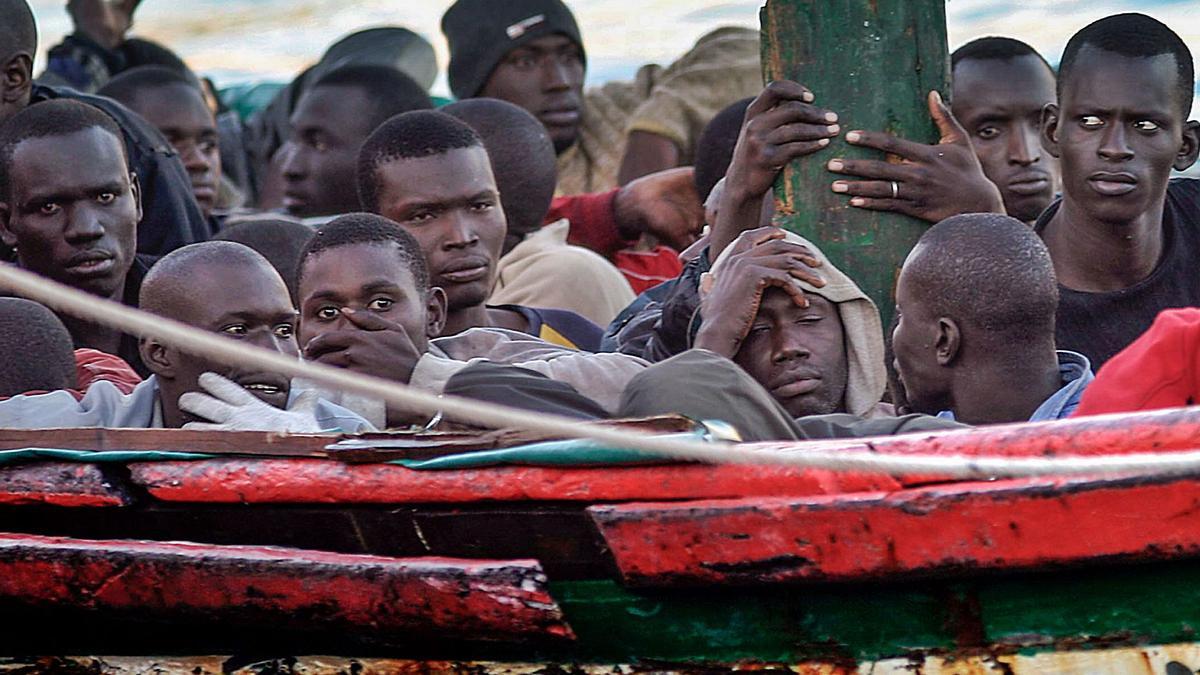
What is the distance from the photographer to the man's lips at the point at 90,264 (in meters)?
3.82

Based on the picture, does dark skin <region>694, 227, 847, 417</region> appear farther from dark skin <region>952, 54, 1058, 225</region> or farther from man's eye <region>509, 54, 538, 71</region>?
man's eye <region>509, 54, 538, 71</region>

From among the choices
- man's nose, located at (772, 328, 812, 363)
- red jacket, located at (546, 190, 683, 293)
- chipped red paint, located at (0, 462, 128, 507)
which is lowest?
red jacket, located at (546, 190, 683, 293)

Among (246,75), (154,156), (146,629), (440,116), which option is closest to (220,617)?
(146,629)

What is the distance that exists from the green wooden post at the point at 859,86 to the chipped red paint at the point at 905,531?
1.27m

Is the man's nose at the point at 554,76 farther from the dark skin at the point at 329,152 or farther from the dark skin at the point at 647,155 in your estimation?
the dark skin at the point at 329,152

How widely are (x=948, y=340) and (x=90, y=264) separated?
191cm

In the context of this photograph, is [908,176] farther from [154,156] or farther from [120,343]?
[154,156]

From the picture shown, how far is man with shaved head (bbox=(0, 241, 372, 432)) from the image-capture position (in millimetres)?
2963

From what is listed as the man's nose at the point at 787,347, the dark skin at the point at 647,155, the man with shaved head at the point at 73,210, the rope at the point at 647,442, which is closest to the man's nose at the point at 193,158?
the dark skin at the point at 647,155

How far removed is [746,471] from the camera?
213 cm

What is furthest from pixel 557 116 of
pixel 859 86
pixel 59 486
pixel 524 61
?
pixel 59 486

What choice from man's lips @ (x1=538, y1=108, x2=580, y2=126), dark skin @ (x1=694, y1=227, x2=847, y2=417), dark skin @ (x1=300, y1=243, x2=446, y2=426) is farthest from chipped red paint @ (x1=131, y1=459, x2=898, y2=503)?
man's lips @ (x1=538, y1=108, x2=580, y2=126)

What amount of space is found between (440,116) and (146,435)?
1.89 meters

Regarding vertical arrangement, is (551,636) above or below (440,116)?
below
